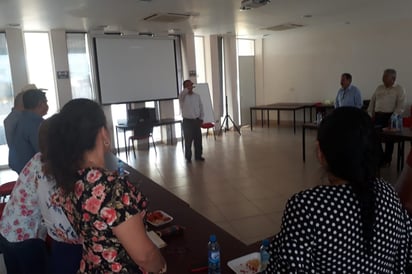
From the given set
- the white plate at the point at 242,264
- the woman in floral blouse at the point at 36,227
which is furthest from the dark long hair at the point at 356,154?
the woman in floral blouse at the point at 36,227

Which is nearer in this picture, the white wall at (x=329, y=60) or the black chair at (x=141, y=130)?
the black chair at (x=141, y=130)

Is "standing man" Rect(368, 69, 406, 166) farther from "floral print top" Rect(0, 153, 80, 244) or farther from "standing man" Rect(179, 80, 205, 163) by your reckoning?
"floral print top" Rect(0, 153, 80, 244)

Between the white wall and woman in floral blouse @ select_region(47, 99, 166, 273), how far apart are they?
26.6 ft

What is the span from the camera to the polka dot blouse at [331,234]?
3.08 ft

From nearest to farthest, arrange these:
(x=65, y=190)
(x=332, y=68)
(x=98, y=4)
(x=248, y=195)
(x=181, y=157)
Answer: (x=65, y=190) → (x=248, y=195) → (x=98, y=4) → (x=181, y=157) → (x=332, y=68)

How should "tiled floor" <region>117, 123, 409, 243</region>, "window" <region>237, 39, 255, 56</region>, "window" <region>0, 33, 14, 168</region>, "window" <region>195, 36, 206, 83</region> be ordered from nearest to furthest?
"tiled floor" <region>117, 123, 409, 243</region>
"window" <region>0, 33, 14, 168</region>
"window" <region>195, 36, 206, 83</region>
"window" <region>237, 39, 255, 56</region>

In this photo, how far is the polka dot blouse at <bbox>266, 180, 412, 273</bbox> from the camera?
3.08 ft

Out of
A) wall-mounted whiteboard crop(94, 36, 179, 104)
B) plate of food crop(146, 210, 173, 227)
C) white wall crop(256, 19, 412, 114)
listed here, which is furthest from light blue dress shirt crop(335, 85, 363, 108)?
plate of food crop(146, 210, 173, 227)

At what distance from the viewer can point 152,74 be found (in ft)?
25.4

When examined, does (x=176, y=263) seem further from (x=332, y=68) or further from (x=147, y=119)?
(x=332, y=68)

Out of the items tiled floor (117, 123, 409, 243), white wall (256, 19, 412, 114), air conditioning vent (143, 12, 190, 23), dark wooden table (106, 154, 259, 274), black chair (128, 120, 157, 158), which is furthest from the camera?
white wall (256, 19, 412, 114)

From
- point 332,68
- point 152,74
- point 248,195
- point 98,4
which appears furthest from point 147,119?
point 332,68

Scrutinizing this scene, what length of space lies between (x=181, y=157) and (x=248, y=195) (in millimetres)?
2605

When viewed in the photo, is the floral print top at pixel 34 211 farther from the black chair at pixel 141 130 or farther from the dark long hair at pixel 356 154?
the black chair at pixel 141 130
